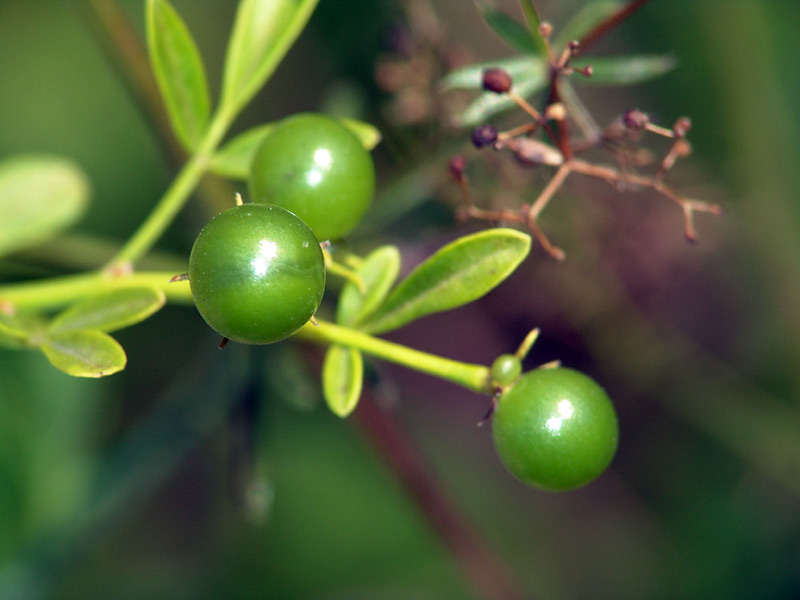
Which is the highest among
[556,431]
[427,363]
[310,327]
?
[310,327]

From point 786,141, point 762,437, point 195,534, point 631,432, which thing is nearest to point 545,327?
point 631,432

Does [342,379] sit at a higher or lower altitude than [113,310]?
lower

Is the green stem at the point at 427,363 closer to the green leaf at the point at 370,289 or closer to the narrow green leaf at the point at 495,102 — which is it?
the green leaf at the point at 370,289

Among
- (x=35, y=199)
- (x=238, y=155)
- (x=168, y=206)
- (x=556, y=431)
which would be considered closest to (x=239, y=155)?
(x=238, y=155)

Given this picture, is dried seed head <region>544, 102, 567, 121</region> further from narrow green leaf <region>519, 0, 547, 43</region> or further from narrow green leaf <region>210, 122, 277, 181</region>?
narrow green leaf <region>210, 122, 277, 181</region>

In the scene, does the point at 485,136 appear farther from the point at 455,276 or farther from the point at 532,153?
the point at 455,276

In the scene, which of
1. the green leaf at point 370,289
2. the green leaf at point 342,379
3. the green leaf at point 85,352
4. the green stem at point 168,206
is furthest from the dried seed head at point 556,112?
the green leaf at point 85,352
